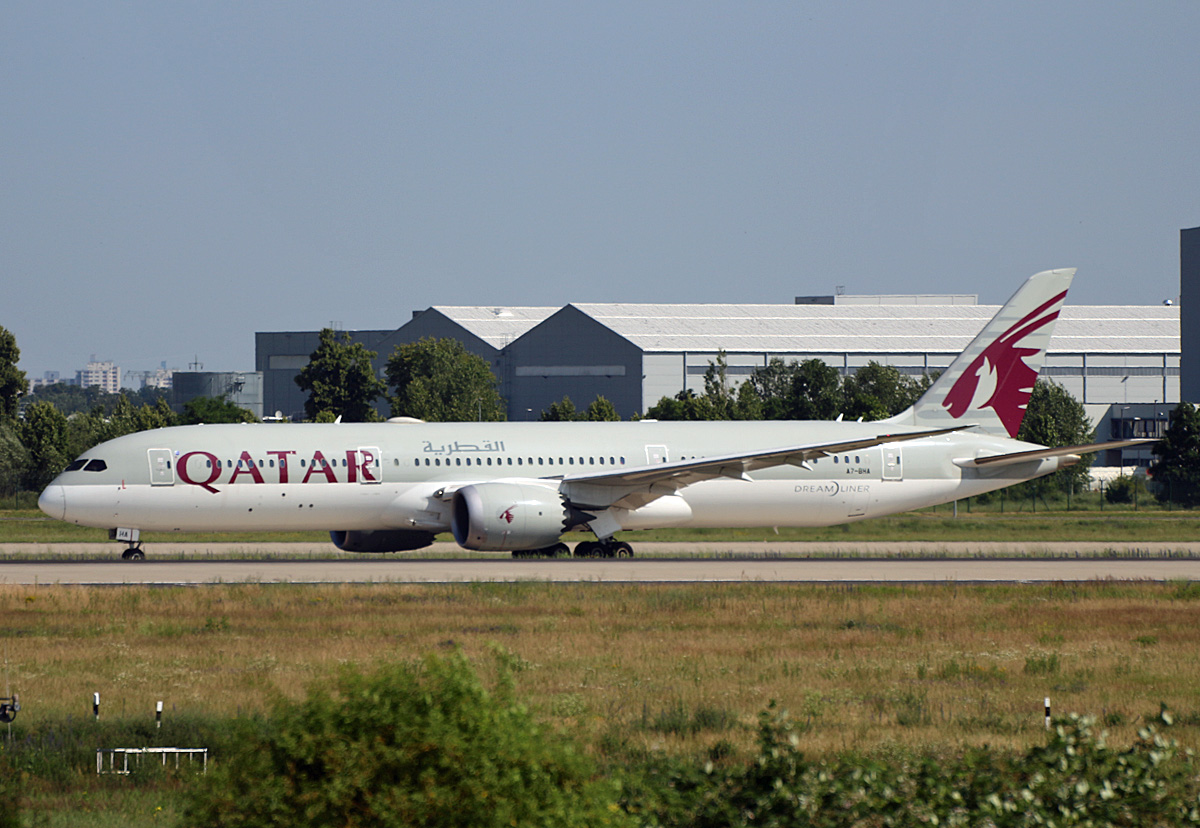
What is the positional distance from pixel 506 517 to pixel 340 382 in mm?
61978

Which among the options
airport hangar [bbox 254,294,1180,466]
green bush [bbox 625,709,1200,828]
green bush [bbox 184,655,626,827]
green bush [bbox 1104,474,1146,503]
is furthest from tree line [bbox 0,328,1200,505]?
green bush [bbox 184,655,626,827]

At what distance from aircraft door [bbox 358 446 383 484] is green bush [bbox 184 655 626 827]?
31.6 meters

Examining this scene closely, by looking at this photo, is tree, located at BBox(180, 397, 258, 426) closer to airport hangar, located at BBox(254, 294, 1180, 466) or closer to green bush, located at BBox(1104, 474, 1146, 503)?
airport hangar, located at BBox(254, 294, 1180, 466)

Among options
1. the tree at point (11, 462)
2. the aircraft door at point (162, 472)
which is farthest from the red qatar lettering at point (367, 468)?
the tree at point (11, 462)

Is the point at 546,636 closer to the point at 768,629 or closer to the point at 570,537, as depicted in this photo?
the point at 768,629

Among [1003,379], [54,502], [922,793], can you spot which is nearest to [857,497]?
[1003,379]

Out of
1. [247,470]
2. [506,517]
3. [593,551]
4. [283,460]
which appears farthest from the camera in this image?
[593,551]

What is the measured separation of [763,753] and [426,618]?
15.6 metres

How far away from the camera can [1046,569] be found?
36.3 m

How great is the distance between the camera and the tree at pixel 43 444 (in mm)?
83625

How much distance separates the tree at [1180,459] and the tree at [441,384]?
1869 inches

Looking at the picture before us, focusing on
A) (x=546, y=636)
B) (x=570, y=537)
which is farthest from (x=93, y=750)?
Result: (x=570, y=537)

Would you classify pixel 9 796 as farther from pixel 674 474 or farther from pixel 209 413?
pixel 209 413

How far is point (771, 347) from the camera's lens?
446 ft
